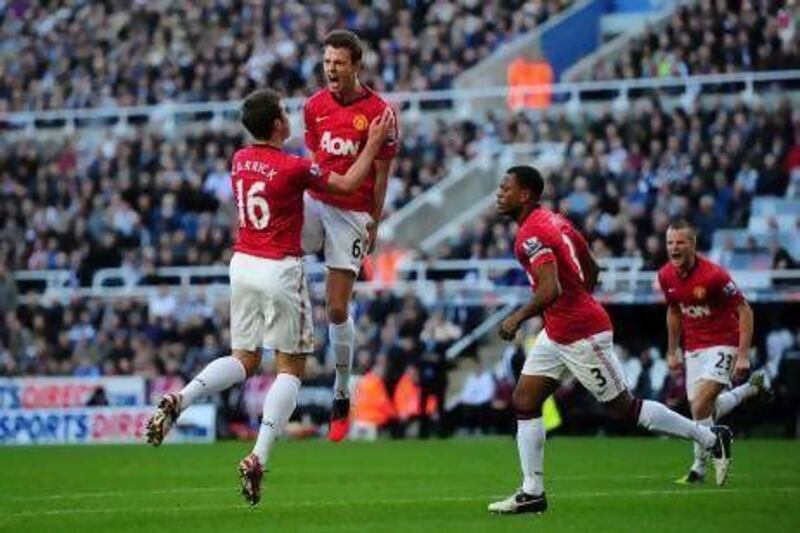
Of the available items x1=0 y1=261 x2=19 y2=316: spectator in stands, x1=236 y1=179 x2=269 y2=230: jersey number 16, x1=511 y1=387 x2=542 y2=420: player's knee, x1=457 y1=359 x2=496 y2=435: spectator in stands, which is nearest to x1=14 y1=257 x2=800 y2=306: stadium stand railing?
x1=0 y1=261 x2=19 y2=316: spectator in stands

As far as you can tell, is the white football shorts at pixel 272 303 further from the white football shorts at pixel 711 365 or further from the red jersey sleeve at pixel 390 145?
the white football shorts at pixel 711 365

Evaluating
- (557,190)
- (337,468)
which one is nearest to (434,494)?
(337,468)

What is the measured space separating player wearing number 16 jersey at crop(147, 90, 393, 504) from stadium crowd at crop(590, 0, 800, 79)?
22149 millimetres

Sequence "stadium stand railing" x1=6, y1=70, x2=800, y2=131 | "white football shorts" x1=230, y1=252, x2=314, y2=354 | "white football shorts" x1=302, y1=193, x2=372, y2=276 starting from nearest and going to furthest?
"white football shorts" x1=230, y1=252, x2=314, y2=354 → "white football shorts" x1=302, y1=193, x2=372, y2=276 → "stadium stand railing" x1=6, y1=70, x2=800, y2=131

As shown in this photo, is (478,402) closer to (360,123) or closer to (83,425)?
(83,425)

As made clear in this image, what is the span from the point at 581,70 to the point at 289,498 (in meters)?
24.5

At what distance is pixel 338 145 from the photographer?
1525 cm

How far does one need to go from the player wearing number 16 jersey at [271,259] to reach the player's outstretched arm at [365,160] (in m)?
0.01

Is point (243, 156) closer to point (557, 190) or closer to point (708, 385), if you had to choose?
point (708, 385)

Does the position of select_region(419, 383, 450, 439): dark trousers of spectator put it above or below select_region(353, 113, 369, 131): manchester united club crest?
below

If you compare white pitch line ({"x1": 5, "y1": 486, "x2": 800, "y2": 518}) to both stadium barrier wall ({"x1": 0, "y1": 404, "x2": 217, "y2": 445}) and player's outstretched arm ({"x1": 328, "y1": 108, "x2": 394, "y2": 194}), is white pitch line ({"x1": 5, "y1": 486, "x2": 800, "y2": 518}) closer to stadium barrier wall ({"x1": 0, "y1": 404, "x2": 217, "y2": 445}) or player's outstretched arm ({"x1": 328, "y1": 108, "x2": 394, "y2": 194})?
player's outstretched arm ({"x1": 328, "y1": 108, "x2": 394, "y2": 194})

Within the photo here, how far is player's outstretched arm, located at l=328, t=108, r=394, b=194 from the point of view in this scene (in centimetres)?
1379

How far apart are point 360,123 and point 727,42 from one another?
21.1 metres

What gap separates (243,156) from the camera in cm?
1377
